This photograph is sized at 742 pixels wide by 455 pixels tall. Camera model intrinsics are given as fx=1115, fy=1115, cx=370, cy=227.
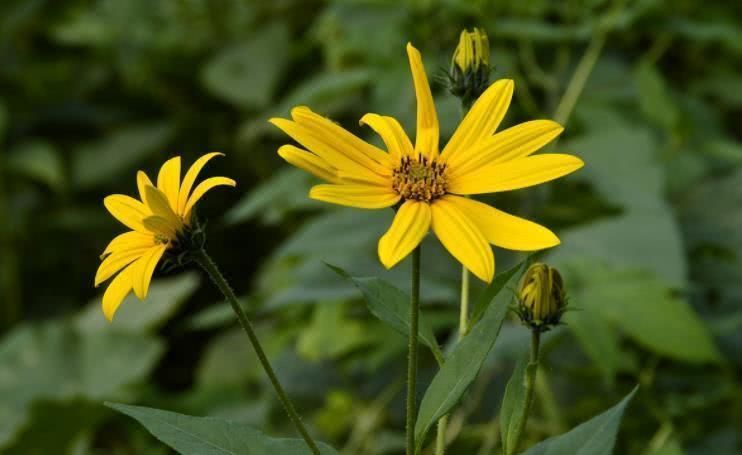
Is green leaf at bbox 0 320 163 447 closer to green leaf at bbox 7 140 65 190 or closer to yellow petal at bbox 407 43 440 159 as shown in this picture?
green leaf at bbox 7 140 65 190

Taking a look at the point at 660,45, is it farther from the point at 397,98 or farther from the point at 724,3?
the point at 397,98

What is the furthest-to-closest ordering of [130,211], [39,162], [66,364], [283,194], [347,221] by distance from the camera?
[39,162]
[66,364]
[283,194]
[347,221]
[130,211]

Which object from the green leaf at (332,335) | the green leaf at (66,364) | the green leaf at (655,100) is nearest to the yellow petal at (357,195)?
the green leaf at (332,335)

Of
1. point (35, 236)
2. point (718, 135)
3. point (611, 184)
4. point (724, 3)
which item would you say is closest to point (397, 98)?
point (611, 184)

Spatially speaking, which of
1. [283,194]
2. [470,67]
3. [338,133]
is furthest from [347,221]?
[338,133]

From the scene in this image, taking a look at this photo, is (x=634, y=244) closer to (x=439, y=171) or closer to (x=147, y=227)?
(x=439, y=171)

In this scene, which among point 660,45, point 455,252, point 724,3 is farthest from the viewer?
point 724,3
